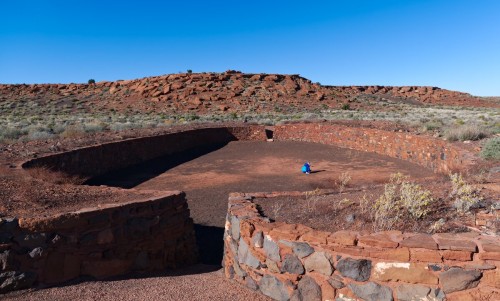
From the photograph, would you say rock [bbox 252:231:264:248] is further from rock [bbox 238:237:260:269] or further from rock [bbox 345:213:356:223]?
rock [bbox 345:213:356:223]

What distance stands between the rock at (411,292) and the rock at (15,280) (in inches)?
168

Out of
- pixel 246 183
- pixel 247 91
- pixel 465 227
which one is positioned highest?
pixel 247 91

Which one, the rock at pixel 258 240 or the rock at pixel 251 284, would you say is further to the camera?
the rock at pixel 251 284

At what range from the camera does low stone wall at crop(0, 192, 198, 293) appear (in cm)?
496

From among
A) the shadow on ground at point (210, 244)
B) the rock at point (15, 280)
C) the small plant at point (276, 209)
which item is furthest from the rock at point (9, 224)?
the shadow on ground at point (210, 244)

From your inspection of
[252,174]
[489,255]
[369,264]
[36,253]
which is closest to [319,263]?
[369,264]

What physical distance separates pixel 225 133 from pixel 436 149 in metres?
12.7

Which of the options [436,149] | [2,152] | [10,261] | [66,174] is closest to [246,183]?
[66,174]

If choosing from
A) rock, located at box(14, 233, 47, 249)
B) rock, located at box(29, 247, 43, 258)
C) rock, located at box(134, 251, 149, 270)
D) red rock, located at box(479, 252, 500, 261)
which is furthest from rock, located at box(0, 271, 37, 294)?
red rock, located at box(479, 252, 500, 261)

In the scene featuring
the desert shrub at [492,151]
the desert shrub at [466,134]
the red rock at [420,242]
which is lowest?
the red rock at [420,242]

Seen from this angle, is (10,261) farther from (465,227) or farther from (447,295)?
(465,227)

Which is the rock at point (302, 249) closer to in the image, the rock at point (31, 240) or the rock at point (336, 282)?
the rock at point (336, 282)

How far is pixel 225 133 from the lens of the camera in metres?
24.2

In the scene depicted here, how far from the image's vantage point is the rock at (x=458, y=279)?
3.71 metres
